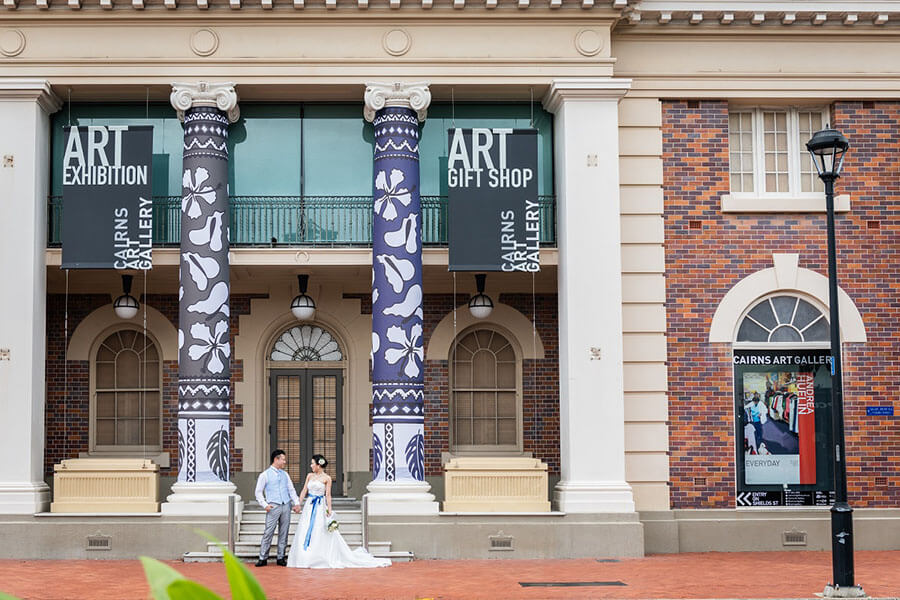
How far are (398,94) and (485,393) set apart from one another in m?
5.30

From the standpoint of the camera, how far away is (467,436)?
1972cm

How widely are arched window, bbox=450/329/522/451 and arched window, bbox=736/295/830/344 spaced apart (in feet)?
12.8

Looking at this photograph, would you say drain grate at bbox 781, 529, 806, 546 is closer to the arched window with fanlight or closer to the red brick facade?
the arched window with fanlight

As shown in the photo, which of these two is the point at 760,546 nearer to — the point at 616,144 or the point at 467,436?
the point at 467,436

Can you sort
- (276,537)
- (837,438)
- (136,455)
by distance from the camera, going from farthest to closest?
(136,455)
(276,537)
(837,438)

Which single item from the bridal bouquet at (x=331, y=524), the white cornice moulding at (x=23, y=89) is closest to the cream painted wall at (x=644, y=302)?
the bridal bouquet at (x=331, y=524)

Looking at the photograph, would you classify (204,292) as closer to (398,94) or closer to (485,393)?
(398,94)

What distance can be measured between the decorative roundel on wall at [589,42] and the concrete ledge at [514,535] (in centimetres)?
693

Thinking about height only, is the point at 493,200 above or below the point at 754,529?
above

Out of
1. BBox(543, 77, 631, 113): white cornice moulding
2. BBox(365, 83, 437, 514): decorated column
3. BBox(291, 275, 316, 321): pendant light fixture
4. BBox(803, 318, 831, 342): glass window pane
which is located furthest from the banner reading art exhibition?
BBox(291, 275, 316, 321): pendant light fixture

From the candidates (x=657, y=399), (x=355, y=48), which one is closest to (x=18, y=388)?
(x=355, y=48)

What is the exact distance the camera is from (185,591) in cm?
170

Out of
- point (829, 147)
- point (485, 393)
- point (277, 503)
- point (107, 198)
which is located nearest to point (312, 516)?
point (277, 503)

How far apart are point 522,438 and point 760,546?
416cm
